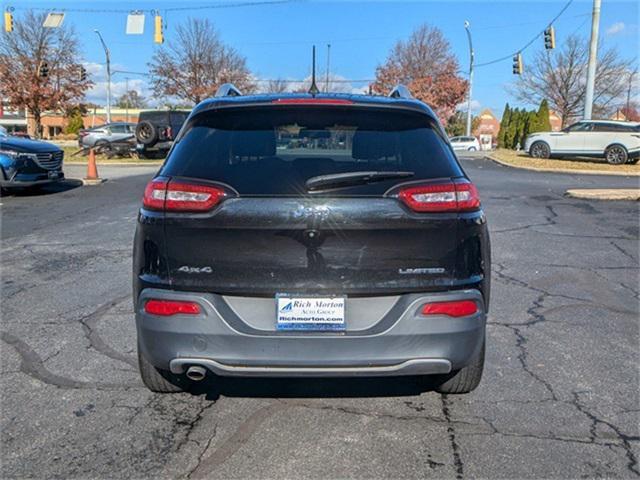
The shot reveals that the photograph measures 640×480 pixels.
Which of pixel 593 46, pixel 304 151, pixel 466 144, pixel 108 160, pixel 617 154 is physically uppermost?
pixel 593 46

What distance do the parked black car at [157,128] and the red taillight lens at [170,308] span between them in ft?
70.3

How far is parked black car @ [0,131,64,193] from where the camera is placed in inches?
468

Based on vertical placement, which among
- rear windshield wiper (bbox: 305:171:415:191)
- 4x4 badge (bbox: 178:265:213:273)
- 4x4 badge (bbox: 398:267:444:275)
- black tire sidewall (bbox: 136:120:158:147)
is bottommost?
4x4 badge (bbox: 178:265:213:273)

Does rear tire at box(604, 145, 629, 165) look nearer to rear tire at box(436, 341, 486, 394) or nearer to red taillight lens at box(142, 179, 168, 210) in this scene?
rear tire at box(436, 341, 486, 394)

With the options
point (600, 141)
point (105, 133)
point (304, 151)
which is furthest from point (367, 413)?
point (105, 133)

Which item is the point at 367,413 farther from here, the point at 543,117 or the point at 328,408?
the point at 543,117

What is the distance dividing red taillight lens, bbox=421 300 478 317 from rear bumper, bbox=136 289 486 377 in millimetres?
24

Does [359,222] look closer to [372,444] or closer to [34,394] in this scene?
[372,444]

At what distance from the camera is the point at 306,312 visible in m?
2.75

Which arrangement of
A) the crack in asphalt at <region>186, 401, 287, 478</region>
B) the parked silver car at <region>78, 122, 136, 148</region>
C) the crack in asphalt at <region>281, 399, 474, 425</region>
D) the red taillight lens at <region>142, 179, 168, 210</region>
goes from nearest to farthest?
the crack in asphalt at <region>186, 401, 287, 478</region>
the red taillight lens at <region>142, 179, 168, 210</region>
the crack in asphalt at <region>281, 399, 474, 425</region>
the parked silver car at <region>78, 122, 136, 148</region>

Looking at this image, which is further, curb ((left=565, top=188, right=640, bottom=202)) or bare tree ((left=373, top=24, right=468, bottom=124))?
bare tree ((left=373, top=24, right=468, bottom=124))

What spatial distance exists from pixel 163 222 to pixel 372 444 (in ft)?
5.01

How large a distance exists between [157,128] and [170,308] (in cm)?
2204

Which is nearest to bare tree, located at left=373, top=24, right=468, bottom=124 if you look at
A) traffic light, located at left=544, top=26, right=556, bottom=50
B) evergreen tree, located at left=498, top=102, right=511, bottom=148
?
evergreen tree, located at left=498, top=102, right=511, bottom=148
